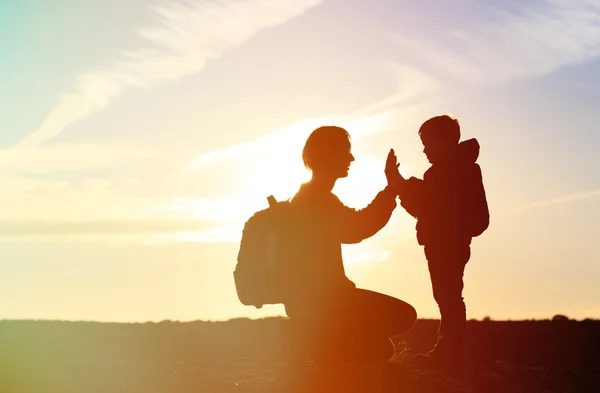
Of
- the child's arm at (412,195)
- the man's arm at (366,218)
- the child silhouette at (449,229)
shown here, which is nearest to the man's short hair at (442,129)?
the child silhouette at (449,229)

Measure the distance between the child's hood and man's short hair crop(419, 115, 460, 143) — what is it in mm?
125

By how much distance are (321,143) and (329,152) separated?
0.14 meters

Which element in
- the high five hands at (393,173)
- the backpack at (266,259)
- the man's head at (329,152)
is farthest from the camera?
the high five hands at (393,173)

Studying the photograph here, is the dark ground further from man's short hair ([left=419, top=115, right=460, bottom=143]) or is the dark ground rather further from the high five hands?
man's short hair ([left=419, top=115, right=460, bottom=143])

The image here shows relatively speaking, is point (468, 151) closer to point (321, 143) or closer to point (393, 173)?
point (393, 173)

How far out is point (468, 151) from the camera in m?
10.0

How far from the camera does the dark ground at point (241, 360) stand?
8836 millimetres

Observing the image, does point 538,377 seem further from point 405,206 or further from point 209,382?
point 209,382

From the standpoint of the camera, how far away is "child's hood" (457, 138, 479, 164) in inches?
392

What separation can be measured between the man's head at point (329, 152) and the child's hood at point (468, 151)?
1.57 metres

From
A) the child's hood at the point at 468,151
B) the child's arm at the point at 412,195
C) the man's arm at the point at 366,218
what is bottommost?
the man's arm at the point at 366,218

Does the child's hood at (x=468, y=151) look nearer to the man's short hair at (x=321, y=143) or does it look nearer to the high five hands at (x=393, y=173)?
the high five hands at (x=393, y=173)

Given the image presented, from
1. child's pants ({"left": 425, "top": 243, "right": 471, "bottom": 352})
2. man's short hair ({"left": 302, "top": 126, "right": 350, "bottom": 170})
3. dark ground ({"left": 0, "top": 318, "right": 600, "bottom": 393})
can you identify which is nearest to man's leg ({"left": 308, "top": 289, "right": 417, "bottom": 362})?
dark ground ({"left": 0, "top": 318, "right": 600, "bottom": 393})

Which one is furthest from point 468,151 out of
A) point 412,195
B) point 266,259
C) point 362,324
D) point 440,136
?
point 266,259
